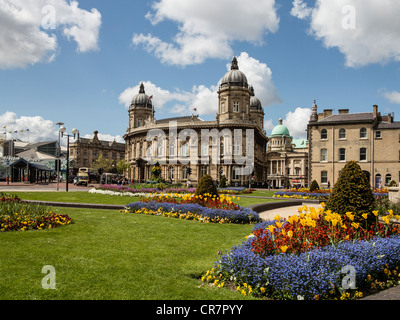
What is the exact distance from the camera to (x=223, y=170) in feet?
209

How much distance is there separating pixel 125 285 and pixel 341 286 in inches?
142

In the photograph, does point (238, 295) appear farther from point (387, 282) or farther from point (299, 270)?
point (387, 282)


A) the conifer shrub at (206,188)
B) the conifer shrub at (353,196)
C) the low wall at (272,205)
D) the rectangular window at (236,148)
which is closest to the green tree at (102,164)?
the rectangular window at (236,148)

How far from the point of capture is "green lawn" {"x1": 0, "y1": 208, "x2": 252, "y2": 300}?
5301 millimetres

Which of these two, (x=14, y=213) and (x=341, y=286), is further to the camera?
(x=14, y=213)

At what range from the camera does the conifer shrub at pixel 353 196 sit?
27.5 ft

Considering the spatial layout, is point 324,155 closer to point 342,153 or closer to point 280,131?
point 342,153

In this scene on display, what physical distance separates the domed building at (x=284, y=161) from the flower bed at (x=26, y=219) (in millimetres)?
70096

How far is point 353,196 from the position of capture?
27.7ft

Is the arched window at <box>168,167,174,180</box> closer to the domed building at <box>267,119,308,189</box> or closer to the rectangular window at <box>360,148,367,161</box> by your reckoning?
the domed building at <box>267,119,308,189</box>

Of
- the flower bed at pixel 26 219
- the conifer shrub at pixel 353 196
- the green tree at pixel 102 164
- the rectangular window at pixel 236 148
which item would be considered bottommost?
the flower bed at pixel 26 219

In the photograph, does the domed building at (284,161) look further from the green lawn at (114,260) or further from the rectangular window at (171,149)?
the green lawn at (114,260)

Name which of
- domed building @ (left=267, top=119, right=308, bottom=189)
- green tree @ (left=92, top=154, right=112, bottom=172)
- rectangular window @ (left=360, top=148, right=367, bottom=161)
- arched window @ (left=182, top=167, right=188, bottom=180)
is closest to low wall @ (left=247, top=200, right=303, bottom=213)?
rectangular window @ (left=360, top=148, right=367, bottom=161)

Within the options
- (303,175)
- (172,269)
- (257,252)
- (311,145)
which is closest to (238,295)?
(257,252)
